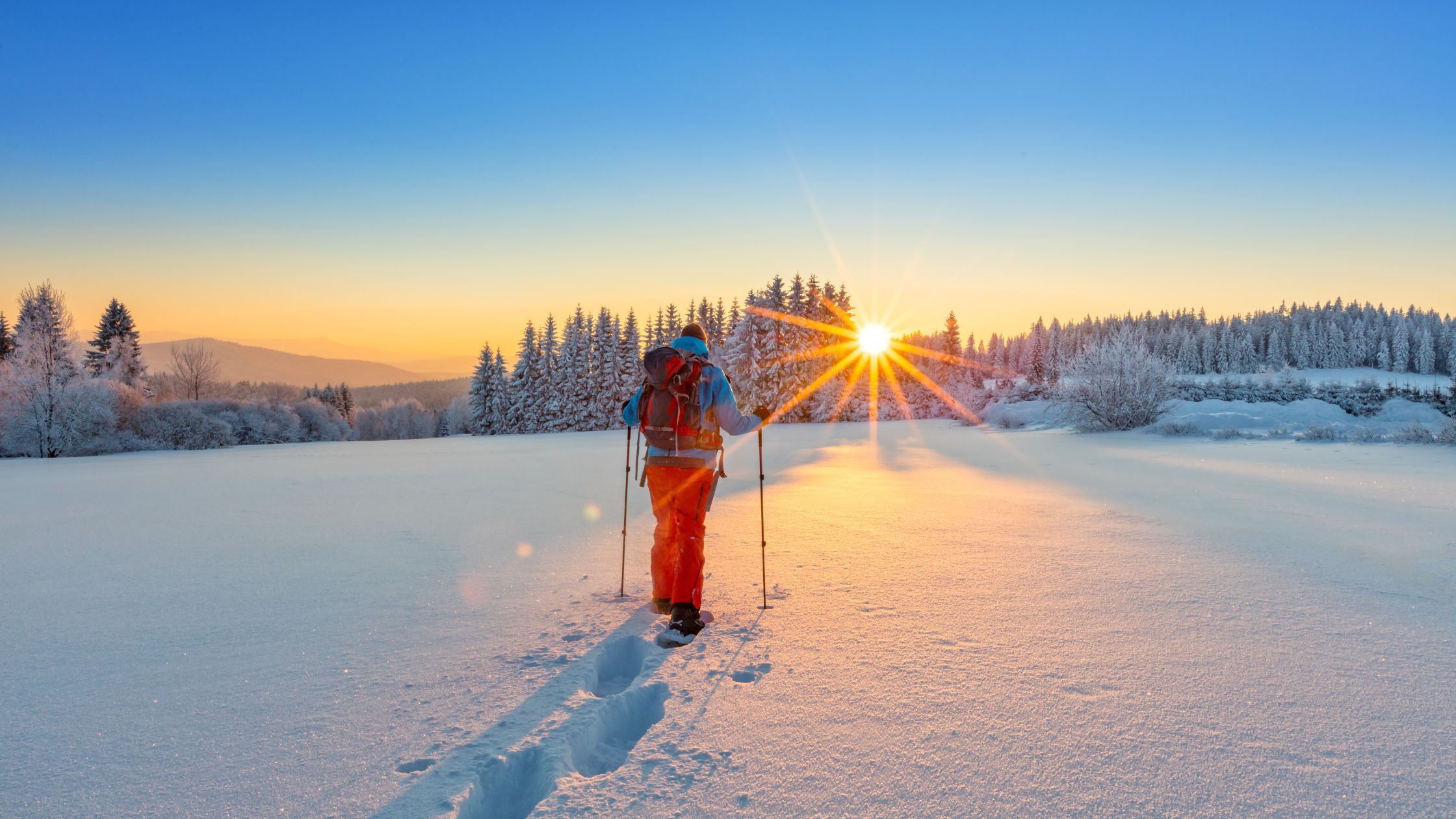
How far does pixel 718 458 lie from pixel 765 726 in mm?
1997

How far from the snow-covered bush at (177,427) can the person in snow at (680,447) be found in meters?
30.2

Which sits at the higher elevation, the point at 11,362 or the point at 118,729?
the point at 11,362

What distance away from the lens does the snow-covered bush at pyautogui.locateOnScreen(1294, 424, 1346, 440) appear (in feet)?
47.0

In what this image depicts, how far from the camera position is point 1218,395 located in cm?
2555

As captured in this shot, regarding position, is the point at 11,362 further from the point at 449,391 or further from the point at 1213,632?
the point at 449,391

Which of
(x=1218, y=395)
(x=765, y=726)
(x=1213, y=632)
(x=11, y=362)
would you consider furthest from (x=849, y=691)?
(x=11, y=362)

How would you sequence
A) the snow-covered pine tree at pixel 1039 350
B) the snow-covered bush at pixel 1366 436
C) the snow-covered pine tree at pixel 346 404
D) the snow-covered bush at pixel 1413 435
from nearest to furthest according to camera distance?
the snow-covered bush at pixel 1413 435 < the snow-covered bush at pixel 1366 436 < the snow-covered pine tree at pixel 346 404 < the snow-covered pine tree at pixel 1039 350

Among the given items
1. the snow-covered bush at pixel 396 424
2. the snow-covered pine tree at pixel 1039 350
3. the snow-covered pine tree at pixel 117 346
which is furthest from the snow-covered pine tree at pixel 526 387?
the snow-covered pine tree at pixel 1039 350

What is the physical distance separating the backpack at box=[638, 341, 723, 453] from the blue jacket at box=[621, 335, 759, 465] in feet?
0.10

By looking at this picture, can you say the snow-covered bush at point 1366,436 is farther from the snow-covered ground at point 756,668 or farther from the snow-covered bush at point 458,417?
the snow-covered bush at point 458,417

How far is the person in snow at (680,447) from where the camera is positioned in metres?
4.05

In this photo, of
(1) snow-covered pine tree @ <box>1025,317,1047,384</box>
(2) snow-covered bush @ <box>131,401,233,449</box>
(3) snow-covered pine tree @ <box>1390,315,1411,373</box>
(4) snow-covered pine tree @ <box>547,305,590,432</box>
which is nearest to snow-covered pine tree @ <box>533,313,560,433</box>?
(4) snow-covered pine tree @ <box>547,305,590,432</box>

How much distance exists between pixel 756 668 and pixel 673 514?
3.99 feet

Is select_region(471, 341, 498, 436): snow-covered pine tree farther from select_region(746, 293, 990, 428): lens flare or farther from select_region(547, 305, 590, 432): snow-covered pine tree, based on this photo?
select_region(746, 293, 990, 428): lens flare
